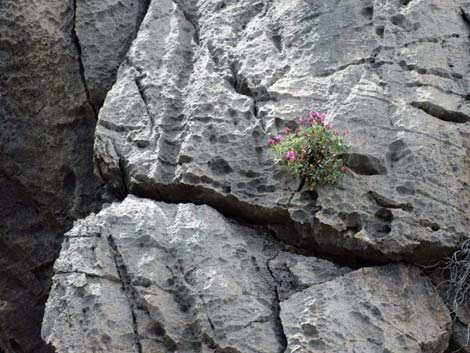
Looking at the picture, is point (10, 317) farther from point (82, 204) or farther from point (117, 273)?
point (117, 273)

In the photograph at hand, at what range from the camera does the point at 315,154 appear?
22.0 feet

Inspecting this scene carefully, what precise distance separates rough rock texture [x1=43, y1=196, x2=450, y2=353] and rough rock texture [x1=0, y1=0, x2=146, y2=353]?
6.18ft

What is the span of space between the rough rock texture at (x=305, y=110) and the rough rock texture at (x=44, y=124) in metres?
0.79

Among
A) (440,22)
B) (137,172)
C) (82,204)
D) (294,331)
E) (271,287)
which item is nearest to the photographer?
(294,331)

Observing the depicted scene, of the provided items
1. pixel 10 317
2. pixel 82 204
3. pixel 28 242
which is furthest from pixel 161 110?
pixel 10 317

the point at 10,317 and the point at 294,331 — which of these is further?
the point at 10,317

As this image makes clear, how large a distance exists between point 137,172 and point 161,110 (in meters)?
0.71

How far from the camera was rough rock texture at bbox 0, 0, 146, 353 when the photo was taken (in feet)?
28.2

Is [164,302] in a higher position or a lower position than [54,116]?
lower

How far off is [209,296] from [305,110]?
75.9 inches

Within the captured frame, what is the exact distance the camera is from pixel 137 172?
7.16 metres

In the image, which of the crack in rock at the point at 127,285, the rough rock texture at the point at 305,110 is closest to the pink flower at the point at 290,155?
the rough rock texture at the point at 305,110

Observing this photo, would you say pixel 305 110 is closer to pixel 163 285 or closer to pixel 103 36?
pixel 163 285

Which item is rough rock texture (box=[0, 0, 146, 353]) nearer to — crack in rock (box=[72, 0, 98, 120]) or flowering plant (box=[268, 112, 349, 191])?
crack in rock (box=[72, 0, 98, 120])
